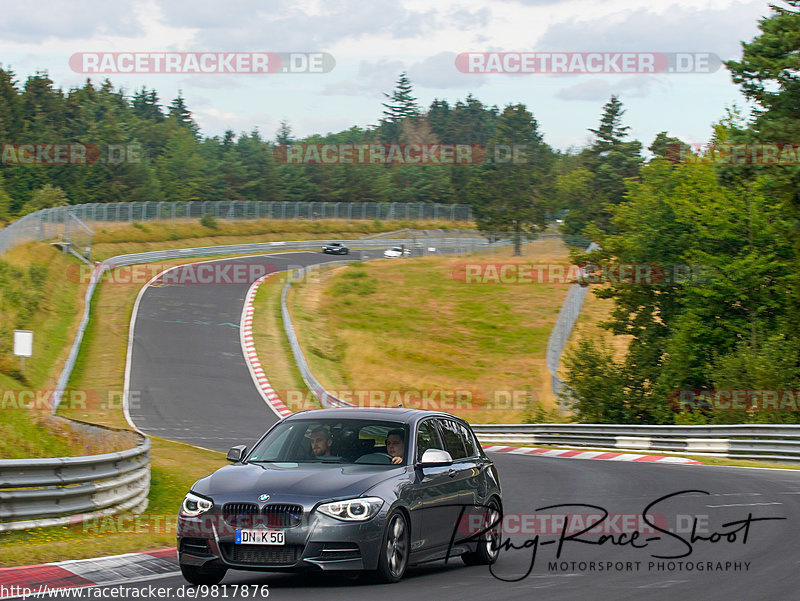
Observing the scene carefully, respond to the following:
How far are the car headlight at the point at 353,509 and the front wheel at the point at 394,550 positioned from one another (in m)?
0.18

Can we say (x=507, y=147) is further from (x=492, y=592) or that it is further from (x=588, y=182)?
(x=492, y=592)

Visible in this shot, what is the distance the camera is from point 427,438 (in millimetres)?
9250

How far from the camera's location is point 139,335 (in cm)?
4284

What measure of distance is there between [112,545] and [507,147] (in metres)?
97.4

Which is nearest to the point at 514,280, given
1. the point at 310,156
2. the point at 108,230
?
the point at 108,230

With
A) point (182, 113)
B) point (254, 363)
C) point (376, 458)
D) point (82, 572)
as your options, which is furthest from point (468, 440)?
point (182, 113)

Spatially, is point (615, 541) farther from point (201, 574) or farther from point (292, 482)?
point (201, 574)

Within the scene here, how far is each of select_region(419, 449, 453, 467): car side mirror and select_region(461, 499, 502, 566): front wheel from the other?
119cm

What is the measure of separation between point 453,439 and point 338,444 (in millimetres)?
1482

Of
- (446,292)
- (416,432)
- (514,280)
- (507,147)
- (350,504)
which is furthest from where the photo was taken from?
(507,147)

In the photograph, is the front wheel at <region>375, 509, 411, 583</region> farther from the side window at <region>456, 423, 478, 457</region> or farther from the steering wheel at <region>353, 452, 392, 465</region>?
the side window at <region>456, 423, 478, 457</region>

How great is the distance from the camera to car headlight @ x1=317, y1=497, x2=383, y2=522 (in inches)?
301

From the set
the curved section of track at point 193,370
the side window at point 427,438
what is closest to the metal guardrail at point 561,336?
the curved section of track at point 193,370

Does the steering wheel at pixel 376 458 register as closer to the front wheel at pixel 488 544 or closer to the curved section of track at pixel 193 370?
the front wheel at pixel 488 544
